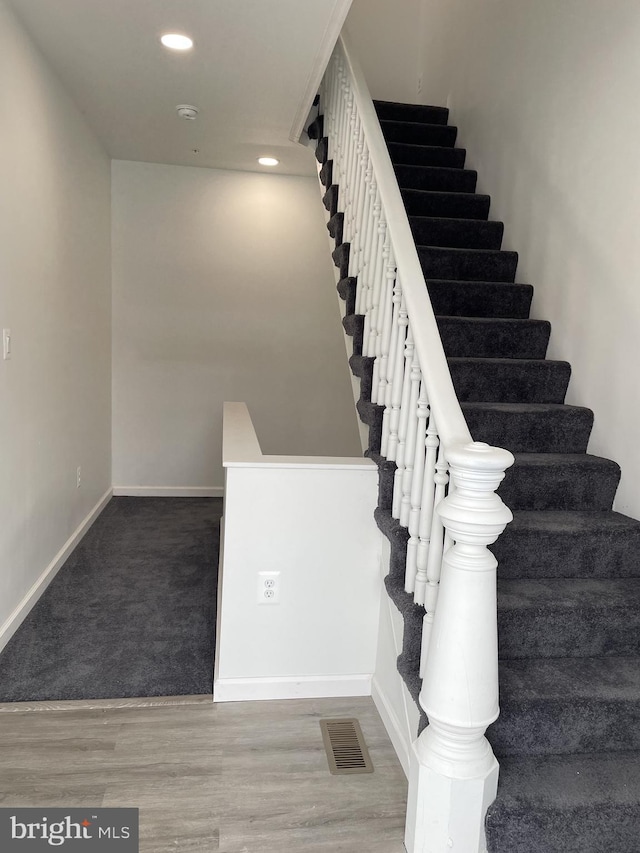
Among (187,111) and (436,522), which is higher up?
(187,111)

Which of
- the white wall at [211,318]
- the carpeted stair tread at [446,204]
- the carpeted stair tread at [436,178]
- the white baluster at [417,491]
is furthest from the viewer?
the white wall at [211,318]

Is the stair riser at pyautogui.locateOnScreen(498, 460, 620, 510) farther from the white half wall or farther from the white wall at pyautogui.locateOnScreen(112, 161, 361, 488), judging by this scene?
the white wall at pyautogui.locateOnScreen(112, 161, 361, 488)

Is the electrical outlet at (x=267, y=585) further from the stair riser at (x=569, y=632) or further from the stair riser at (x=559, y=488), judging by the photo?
the stair riser at (x=559, y=488)

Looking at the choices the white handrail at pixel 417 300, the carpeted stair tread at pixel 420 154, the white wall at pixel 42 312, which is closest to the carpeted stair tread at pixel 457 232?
the carpeted stair tread at pixel 420 154

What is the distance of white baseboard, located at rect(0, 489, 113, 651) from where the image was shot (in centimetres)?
258

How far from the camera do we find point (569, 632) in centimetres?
195

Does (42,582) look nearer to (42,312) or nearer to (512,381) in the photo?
(42,312)

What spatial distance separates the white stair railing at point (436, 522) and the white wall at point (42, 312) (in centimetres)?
146

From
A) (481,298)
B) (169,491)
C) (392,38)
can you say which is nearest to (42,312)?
(481,298)

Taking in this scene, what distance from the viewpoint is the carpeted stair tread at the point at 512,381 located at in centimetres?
281

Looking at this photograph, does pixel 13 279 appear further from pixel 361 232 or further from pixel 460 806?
pixel 460 806

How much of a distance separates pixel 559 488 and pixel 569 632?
629 millimetres

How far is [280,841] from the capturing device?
5.31 ft

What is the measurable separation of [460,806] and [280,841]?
476mm
